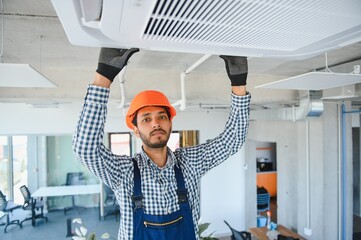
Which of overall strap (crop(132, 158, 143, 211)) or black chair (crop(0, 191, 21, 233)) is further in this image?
black chair (crop(0, 191, 21, 233))

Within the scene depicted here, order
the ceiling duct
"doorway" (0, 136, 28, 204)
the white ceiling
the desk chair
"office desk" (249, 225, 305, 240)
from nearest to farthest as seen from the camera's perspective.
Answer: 1. the white ceiling
2. the ceiling duct
3. "office desk" (249, 225, 305, 240)
4. "doorway" (0, 136, 28, 204)
5. the desk chair

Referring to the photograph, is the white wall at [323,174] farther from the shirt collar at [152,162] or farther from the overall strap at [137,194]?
the overall strap at [137,194]

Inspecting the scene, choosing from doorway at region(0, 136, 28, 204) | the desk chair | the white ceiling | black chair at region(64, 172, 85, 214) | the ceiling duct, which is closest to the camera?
the white ceiling

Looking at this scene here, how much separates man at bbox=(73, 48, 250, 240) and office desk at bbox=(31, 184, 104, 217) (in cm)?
605

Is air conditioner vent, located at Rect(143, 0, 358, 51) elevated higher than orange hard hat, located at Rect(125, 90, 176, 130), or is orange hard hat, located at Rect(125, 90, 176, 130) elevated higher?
air conditioner vent, located at Rect(143, 0, 358, 51)

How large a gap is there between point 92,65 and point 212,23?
2.70 metres

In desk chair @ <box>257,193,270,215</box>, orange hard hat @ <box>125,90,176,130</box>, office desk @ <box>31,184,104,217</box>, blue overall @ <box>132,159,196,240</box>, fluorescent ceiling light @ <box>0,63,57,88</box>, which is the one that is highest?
fluorescent ceiling light @ <box>0,63,57,88</box>

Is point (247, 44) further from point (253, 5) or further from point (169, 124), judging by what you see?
point (169, 124)

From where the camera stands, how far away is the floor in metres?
6.18

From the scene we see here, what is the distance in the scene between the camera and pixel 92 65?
301 centimetres

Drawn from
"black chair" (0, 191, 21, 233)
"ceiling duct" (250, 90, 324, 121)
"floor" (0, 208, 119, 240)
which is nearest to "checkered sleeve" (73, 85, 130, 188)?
"ceiling duct" (250, 90, 324, 121)

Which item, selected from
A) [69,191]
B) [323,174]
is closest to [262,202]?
[323,174]

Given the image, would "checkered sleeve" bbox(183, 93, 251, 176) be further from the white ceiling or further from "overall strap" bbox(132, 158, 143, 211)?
the white ceiling

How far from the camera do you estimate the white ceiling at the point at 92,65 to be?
70.1 inches
